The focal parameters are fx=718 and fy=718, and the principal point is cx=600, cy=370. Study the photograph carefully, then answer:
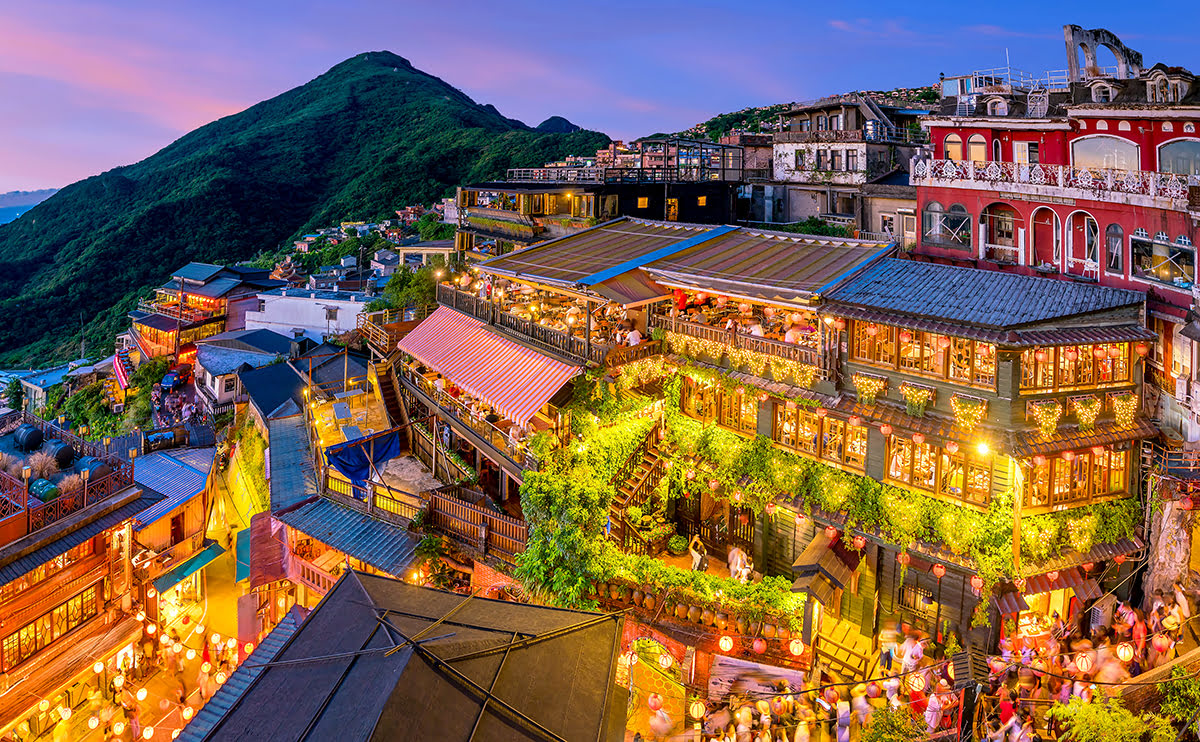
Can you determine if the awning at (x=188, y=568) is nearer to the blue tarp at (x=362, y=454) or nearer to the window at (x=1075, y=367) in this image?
the blue tarp at (x=362, y=454)

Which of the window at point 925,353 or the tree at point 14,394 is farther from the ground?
the window at point 925,353

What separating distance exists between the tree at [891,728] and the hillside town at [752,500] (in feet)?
0.28

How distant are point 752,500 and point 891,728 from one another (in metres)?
8.29

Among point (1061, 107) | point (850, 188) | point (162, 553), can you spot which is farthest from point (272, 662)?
point (850, 188)

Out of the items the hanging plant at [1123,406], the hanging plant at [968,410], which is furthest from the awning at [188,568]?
the hanging plant at [1123,406]

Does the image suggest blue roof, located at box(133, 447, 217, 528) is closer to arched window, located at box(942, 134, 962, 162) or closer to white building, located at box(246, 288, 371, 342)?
white building, located at box(246, 288, 371, 342)

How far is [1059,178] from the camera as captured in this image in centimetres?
2250

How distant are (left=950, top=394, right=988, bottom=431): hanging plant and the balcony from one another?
741cm

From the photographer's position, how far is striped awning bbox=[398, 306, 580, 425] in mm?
21234

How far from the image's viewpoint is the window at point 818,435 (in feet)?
64.6

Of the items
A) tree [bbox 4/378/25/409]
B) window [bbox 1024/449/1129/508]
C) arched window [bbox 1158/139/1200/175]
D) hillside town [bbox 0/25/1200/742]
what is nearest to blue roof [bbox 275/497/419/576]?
hillside town [bbox 0/25/1200/742]

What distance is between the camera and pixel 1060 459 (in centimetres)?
1773

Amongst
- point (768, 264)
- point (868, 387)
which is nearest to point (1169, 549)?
point (868, 387)

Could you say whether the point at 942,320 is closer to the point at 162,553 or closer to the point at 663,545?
the point at 663,545
